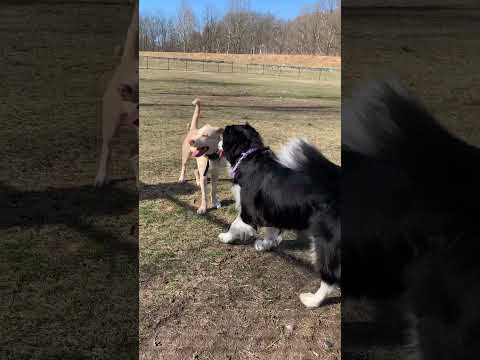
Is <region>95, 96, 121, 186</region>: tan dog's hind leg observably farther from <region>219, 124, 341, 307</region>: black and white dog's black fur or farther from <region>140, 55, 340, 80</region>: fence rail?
<region>219, 124, 341, 307</region>: black and white dog's black fur

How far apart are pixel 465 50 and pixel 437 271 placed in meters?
1.17

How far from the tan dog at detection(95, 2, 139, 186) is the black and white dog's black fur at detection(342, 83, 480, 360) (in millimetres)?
519

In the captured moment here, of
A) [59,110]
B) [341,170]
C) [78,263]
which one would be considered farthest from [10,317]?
[341,170]


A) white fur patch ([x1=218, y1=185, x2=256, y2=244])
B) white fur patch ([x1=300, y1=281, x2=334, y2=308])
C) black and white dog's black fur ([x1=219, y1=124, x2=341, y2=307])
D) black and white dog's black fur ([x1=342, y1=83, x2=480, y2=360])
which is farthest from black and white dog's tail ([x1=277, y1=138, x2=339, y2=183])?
white fur patch ([x1=218, y1=185, x2=256, y2=244])

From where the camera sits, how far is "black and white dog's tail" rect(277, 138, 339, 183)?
3.56ft

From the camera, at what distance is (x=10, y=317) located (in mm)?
1242

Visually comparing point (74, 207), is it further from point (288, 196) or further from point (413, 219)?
point (413, 219)

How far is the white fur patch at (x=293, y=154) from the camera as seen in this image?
1.21 meters

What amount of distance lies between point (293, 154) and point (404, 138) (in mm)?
416

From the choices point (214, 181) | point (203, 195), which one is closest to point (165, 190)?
point (203, 195)

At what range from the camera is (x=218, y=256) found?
59.7 inches

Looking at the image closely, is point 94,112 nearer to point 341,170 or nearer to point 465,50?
point 341,170

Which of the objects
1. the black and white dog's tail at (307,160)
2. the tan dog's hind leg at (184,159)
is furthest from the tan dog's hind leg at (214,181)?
the black and white dog's tail at (307,160)

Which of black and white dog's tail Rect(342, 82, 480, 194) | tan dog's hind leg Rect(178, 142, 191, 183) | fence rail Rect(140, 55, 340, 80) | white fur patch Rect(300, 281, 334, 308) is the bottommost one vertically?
white fur patch Rect(300, 281, 334, 308)
